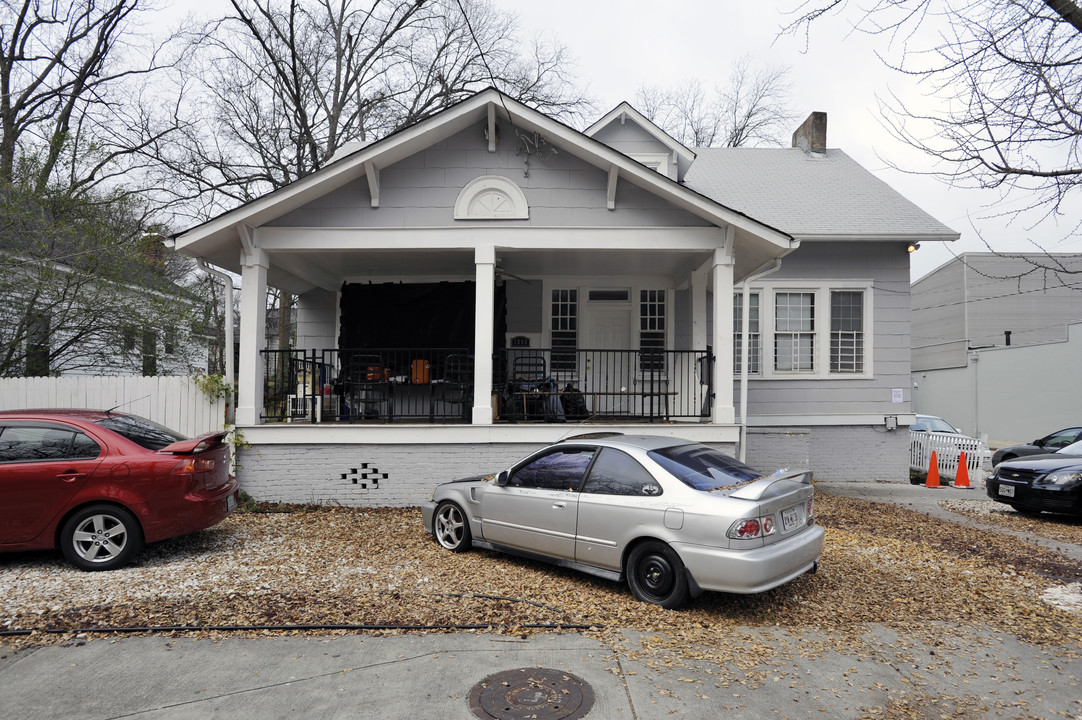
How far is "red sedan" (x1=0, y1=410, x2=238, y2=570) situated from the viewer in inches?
250

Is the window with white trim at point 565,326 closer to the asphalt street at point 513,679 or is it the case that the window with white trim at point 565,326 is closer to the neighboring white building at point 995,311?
the asphalt street at point 513,679

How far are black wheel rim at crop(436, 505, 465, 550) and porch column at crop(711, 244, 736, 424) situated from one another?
436 centimetres

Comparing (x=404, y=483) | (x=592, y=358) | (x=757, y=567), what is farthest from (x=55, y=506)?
(x=592, y=358)

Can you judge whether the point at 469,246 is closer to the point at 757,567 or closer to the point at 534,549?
the point at 534,549

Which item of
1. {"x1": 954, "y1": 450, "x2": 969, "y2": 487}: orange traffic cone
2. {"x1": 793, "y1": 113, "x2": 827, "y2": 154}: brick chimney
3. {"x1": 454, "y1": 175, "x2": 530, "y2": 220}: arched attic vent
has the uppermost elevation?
{"x1": 793, "y1": 113, "x2": 827, "y2": 154}: brick chimney

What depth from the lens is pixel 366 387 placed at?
1099 cm

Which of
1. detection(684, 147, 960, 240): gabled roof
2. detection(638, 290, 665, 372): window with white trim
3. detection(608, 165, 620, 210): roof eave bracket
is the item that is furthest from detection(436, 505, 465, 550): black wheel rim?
detection(684, 147, 960, 240): gabled roof

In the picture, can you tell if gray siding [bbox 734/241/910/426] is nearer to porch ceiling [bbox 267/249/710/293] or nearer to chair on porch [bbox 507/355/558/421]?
porch ceiling [bbox 267/249/710/293]

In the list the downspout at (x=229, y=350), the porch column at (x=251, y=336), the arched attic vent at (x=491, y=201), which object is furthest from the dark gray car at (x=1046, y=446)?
the downspout at (x=229, y=350)

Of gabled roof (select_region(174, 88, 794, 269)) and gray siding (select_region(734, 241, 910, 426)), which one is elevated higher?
gabled roof (select_region(174, 88, 794, 269))

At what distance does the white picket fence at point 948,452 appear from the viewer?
45.8 ft

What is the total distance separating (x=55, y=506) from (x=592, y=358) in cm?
849

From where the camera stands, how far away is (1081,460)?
33.2 feet

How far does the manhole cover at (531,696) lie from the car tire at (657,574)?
4.52ft
